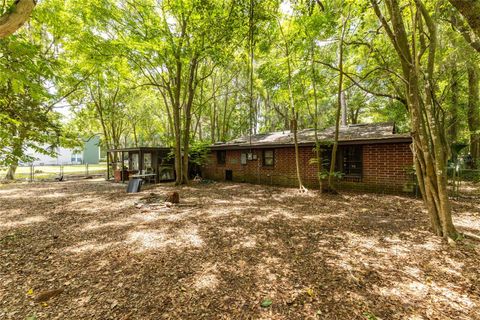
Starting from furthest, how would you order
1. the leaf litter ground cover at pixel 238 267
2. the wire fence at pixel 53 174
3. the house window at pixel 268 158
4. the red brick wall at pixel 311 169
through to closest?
the wire fence at pixel 53 174, the house window at pixel 268 158, the red brick wall at pixel 311 169, the leaf litter ground cover at pixel 238 267

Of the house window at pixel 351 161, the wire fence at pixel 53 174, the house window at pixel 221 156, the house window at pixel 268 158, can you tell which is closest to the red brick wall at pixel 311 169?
the house window at pixel 268 158

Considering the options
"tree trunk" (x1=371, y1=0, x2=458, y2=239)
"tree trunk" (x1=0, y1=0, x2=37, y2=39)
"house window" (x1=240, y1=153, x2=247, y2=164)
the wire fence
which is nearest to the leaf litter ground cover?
"tree trunk" (x1=371, y1=0, x2=458, y2=239)

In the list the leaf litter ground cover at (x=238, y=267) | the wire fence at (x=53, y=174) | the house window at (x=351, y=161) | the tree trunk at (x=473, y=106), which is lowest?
the leaf litter ground cover at (x=238, y=267)

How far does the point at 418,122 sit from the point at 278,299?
426 cm

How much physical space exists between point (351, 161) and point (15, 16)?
37.6 ft

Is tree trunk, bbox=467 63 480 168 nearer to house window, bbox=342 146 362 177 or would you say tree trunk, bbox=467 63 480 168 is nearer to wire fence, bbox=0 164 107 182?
house window, bbox=342 146 362 177

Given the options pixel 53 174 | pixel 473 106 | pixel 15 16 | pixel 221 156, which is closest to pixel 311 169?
pixel 221 156

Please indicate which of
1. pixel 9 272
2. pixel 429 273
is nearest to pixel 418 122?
pixel 429 273

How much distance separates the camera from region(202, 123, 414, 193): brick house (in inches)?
346

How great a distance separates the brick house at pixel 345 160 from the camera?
8789 mm

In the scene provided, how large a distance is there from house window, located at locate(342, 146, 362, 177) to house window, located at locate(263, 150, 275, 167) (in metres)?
3.86

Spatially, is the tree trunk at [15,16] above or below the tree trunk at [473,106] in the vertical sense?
below

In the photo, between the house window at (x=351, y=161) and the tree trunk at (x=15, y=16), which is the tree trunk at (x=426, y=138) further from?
the house window at (x=351, y=161)

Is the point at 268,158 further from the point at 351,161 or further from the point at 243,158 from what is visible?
the point at 351,161
